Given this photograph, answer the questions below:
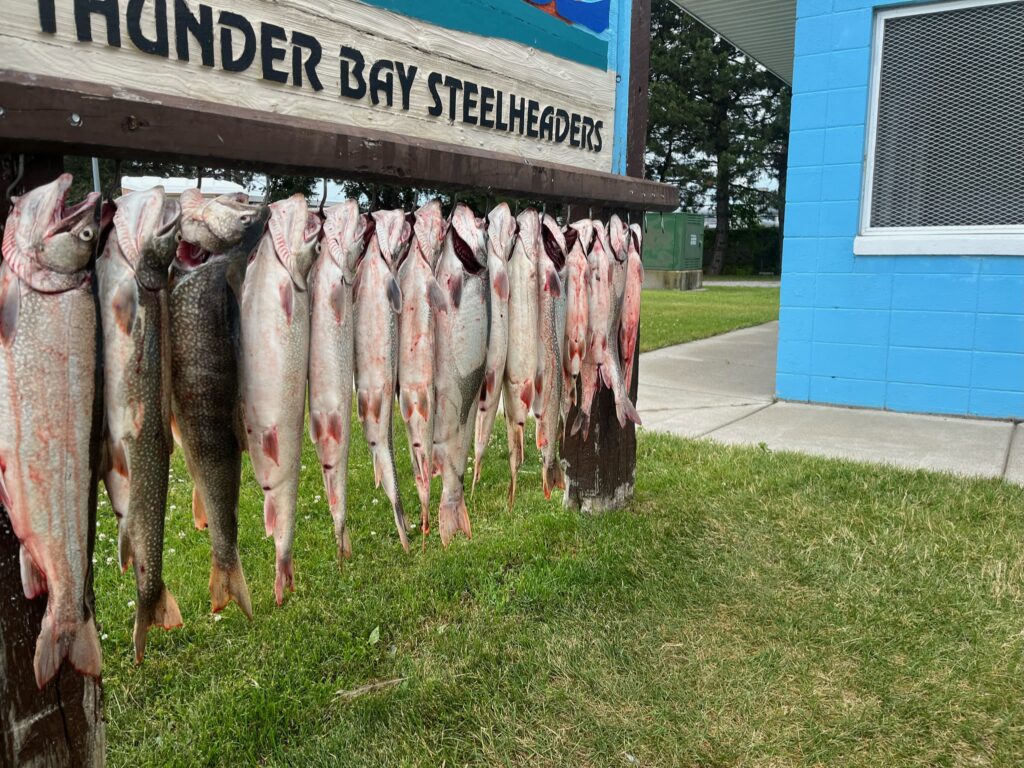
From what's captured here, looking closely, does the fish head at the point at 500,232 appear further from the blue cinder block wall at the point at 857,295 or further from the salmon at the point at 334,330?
the blue cinder block wall at the point at 857,295

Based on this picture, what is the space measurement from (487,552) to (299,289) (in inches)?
98.0

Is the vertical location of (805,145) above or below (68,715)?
above

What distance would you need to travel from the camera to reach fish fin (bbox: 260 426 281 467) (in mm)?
1823

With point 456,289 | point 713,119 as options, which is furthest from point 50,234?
point 713,119

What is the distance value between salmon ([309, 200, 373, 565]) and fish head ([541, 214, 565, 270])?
0.70m

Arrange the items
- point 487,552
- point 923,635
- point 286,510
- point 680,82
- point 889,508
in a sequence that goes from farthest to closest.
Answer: point 680,82 → point 889,508 → point 487,552 → point 923,635 → point 286,510

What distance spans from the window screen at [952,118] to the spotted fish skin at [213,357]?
21.8ft

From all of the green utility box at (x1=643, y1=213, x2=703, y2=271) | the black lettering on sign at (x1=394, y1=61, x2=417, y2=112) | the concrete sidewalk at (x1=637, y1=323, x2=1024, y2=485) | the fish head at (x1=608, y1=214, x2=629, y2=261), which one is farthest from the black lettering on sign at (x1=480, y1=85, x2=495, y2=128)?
the green utility box at (x1=643, y1=213, x2=703, y2=271)

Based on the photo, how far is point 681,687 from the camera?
3023 millimetres

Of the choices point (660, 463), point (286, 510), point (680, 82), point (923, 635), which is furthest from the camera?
point (680, 82)

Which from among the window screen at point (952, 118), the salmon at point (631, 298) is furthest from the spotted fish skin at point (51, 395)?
the window screen at point (952, 118)

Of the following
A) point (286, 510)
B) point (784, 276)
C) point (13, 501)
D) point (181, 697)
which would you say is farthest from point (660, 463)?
point (13, 501)

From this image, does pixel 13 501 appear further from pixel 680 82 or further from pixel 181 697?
pixel 680 82

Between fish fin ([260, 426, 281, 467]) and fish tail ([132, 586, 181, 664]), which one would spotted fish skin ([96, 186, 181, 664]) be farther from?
fish fin ([260, 426, 281, 467])
